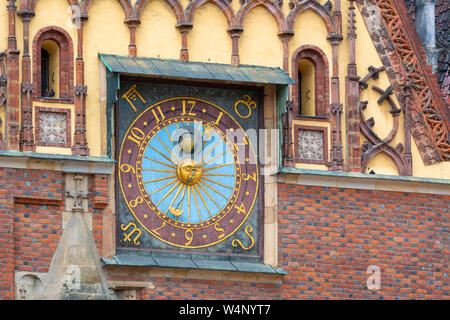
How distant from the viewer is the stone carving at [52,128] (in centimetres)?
2681

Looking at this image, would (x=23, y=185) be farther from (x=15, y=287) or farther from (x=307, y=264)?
(x=307, y=264)

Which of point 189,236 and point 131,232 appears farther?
point 189,236

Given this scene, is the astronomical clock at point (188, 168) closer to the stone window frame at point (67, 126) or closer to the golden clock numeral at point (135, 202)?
the golden clock numeral at point (135, 202)

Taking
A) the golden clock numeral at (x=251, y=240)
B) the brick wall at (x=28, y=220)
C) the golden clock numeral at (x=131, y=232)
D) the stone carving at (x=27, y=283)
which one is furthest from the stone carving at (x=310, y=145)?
the stone carving at (x=27, y=283)

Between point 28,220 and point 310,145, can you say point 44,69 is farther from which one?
point 310,145

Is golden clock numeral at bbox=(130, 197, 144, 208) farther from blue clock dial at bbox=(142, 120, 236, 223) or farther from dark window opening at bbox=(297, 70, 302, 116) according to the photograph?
dark window opening at bbox=(297, 70, 302, 116)

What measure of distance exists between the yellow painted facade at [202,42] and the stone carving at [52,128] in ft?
0.37

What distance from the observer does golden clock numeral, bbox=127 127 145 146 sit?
27.4m

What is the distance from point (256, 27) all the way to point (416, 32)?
7.89 feet

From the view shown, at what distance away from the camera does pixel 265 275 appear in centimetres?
2747

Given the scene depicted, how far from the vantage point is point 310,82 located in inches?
1125

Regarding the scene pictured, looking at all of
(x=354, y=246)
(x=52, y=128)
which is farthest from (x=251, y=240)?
(x=52, y=128)

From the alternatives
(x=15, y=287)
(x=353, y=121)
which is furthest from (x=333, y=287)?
(x=15, y=287)

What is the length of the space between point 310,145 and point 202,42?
1.95 meters
